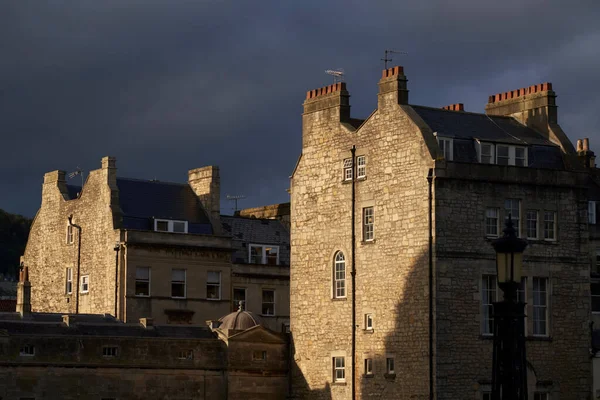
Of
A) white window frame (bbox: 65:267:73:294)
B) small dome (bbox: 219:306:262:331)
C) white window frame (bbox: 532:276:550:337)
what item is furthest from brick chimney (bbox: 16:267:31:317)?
white window frame (bbox: 532:276:550:337)

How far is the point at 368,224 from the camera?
190ft

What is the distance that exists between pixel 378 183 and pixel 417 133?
3.28m

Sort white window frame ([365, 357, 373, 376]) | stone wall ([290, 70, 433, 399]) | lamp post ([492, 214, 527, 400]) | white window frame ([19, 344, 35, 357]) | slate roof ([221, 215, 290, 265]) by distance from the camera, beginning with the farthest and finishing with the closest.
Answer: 1. slate roof ([221, 215, 290, 265])
2. white window frame ([365, 357, 373, 376])
3. stone wall ([290, 70, 433, 399])
4. white window frame ([19, 344, 35, 357])
5. lamp post ([492, 214, 527, 400])

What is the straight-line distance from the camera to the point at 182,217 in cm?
7488

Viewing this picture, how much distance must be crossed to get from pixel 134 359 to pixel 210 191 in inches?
823

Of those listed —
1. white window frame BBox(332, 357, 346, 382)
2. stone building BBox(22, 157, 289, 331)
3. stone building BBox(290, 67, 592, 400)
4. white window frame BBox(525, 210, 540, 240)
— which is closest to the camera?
stone building BBox(290, 67, 592, 400)

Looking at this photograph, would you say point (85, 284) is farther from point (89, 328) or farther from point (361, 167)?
point (361, 167)

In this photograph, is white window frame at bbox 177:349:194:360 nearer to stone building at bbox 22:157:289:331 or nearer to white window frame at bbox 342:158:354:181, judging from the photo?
white window frame at bbox 342:158:354:181

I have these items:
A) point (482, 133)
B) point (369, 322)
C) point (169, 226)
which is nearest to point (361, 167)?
point (482, 133)

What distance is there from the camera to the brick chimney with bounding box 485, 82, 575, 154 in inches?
2381

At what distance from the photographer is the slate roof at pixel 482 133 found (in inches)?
2238

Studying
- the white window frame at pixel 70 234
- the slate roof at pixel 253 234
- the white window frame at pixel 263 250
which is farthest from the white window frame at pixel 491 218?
the white window frame at pixel 70 234

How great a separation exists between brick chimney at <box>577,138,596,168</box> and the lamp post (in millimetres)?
49406

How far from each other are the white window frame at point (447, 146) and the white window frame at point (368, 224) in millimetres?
4029
